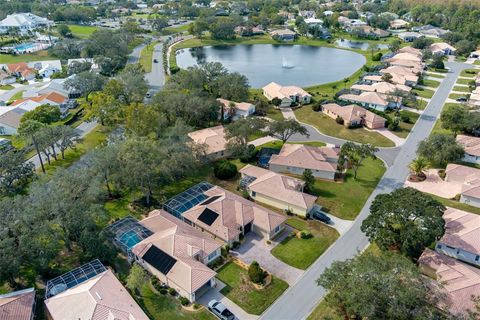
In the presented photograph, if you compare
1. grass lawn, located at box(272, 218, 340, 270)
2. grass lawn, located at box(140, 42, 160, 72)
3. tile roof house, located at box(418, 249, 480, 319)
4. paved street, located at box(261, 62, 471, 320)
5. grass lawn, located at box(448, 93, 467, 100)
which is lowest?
paved street, located at box(261, 62, 471, 320)

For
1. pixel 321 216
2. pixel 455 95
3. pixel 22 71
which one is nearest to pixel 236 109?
pixel 321 216

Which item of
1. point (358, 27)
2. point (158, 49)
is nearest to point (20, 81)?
point (158, 49)

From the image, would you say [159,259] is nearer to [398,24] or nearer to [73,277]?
[73,277]

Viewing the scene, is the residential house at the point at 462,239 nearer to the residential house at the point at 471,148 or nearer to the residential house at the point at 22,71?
the residential house at the point at 471,148

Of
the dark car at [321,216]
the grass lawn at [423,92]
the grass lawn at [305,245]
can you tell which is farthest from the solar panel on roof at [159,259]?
the grass lawn at [423,92]

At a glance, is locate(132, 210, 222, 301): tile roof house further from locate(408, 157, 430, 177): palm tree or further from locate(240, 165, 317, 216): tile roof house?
locate(408, 157, 430, 177): palm tree

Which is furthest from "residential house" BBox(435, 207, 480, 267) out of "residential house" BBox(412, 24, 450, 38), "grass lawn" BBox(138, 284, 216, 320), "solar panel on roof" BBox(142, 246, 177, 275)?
"residential house" BBox(412, 24, 450, 38)
